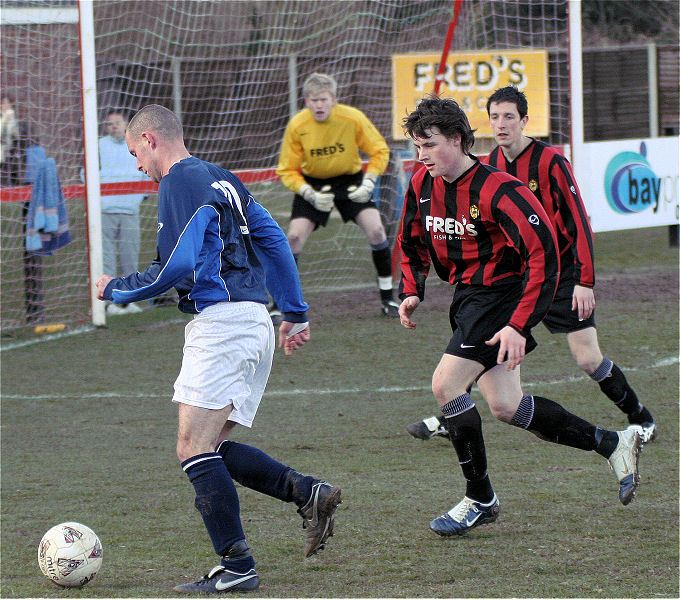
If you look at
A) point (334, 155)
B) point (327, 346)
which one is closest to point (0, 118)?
point (334, 155)

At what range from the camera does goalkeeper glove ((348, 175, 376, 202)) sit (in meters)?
9.16

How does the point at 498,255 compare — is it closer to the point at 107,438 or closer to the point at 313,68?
the point at 107,438

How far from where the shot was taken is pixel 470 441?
14.7 ft

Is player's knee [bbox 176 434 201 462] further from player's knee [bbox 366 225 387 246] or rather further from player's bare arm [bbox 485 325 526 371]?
player's knee [bbox 366 225 387 246]

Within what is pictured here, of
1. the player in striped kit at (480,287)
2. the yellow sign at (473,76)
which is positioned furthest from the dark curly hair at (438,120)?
the yellow sign at (473,76)

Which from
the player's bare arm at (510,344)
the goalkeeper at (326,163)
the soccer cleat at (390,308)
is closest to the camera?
the player's bare arm at (510,344)

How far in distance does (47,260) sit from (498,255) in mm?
6356

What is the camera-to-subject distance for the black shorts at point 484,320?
447 centimetres

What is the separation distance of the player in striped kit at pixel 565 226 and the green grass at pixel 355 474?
43 cm

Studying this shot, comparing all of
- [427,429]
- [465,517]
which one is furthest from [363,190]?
[465,517]

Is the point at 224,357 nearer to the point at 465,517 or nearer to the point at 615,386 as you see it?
the point at 465,517

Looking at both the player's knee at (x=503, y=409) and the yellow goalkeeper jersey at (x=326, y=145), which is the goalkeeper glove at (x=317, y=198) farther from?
the player's knee at (x=503, y=409)

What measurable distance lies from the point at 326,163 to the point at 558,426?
16.2 feet

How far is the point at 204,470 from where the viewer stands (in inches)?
153
